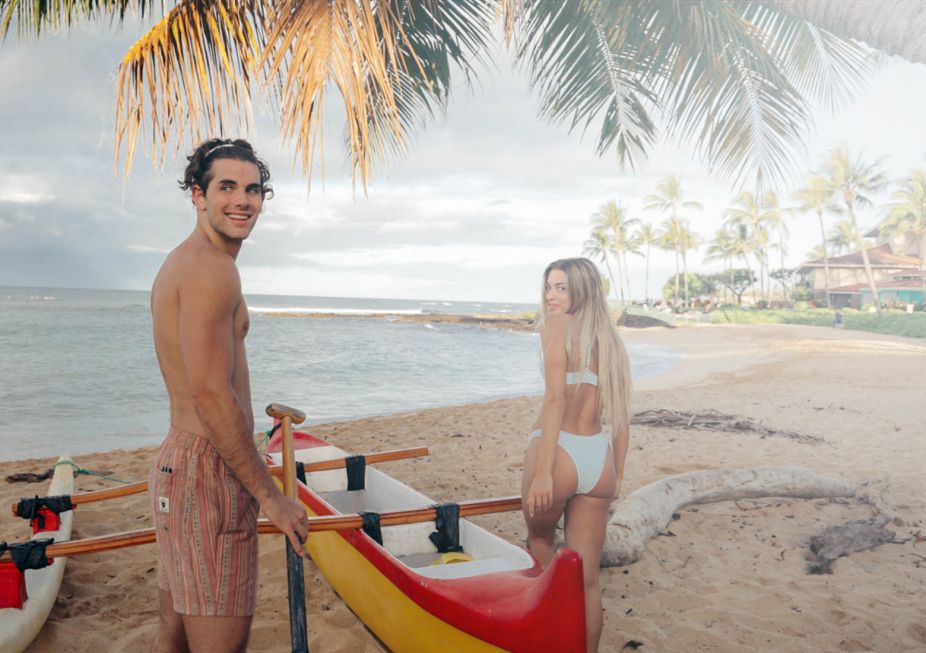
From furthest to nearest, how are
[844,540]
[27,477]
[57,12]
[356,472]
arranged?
[27,477] < [57,12] < [356,472] < [844,540]

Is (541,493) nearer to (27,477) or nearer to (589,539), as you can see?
(589,539)

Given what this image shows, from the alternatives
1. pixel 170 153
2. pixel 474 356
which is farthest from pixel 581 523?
pixel 474 356

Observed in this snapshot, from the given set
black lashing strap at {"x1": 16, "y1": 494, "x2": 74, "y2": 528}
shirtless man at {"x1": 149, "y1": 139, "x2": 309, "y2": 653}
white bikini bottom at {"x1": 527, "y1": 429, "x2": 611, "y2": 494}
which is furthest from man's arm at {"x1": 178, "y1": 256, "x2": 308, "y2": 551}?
black lashing strap at {"x1": 16, "y1": 494, "x2": 74, "y2": 528}

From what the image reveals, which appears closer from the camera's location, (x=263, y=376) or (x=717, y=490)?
(x=717, y=490)

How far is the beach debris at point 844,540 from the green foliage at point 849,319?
79.4 ft

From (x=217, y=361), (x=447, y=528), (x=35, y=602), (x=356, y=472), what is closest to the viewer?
(x=217, y=361)

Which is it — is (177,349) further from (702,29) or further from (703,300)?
(703,300)

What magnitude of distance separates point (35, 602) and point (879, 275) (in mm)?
47011

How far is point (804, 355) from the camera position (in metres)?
18.4

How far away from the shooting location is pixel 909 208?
32094 millimetres

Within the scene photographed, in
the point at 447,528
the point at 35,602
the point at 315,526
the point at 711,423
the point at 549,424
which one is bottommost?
the point at 711,423

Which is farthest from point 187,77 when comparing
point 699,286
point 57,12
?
point 699,286

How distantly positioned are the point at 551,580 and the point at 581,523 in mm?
502

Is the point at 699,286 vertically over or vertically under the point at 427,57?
under
